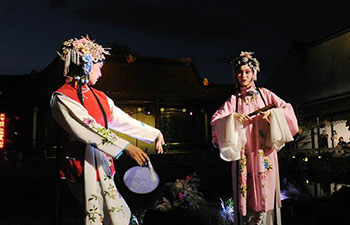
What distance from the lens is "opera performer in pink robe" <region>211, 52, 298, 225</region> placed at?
3.55 m

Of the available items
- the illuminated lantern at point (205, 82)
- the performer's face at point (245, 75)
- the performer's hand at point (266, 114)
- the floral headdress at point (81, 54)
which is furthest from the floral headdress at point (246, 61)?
the illuminated lantern at point (205, 82)

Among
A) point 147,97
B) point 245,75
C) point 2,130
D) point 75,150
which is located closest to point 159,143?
point 75,150

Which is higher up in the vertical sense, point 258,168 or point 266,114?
point 266,114

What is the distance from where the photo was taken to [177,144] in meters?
21.1

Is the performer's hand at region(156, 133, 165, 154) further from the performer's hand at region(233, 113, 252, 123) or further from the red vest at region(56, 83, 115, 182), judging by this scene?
the performer's hand at region(233, 113, 252, 123)

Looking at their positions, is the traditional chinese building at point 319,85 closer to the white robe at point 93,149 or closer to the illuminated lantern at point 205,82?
the illuminated lantern at point 205,82

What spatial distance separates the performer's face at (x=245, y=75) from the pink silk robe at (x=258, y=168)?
10.6 inches


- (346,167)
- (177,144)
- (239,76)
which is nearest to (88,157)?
(239,76)

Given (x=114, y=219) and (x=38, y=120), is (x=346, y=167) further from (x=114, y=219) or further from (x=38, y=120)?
(x=38, y=120)

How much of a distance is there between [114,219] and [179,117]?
65.4 feet

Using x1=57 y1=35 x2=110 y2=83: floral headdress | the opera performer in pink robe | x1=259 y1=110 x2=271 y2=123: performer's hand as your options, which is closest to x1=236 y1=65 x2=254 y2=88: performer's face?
the opera performer in pink robe

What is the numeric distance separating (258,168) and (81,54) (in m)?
2.45

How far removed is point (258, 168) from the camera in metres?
3.61

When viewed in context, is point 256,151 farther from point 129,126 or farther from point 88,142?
point 88,142
